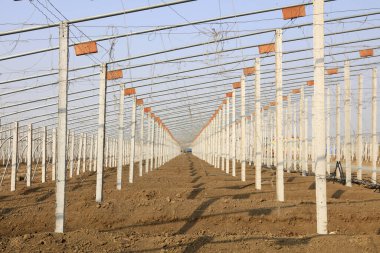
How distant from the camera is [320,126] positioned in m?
8.65

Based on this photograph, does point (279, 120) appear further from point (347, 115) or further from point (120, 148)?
point (347, 115)

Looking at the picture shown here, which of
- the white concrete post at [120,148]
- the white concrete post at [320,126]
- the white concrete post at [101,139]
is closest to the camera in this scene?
the white concrete post at [320,126]

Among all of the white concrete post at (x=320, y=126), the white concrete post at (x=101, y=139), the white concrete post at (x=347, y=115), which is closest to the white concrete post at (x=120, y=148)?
the white concrete post at (x=101, y=139)

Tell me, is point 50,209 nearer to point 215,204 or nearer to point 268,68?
point 215,204

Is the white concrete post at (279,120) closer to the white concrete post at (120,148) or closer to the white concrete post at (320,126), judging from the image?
the white concrete post at (320,126)

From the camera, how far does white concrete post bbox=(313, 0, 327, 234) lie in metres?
8.55

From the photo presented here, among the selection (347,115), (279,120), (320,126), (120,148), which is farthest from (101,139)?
(347,115)

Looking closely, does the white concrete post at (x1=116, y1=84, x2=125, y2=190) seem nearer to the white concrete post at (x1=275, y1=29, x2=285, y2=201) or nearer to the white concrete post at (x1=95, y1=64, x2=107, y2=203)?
the white concrete post at (x1=95, y1=64, x2=107, y2=203)

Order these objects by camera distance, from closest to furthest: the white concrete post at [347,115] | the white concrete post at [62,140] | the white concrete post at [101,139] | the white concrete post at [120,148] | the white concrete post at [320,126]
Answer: the white concrete post at [320,126], the white concrete post at [62,140], the white concrete post at [101,139], the white concrete post at [120,148], the white concrete post at [347,115]

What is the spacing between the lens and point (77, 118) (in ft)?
87.1

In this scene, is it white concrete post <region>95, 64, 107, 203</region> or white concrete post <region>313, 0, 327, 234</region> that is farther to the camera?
white concrete post <region>95, 64, 107, 203</region>

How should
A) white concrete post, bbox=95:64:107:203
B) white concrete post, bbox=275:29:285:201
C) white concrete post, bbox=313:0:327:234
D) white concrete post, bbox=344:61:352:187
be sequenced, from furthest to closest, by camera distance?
white concrete post, bbox=344:61:352:187 < white concrete post, bbox=95:64:107:203 < white concrete post, bbox=275:29:285:201 < white concrete post, bbox=313:0:327:234

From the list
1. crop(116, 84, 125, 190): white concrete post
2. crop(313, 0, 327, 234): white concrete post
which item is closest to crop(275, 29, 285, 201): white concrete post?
crop(313, 0, 327, 234): white concrete post

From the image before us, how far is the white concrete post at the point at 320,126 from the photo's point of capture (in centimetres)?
855
